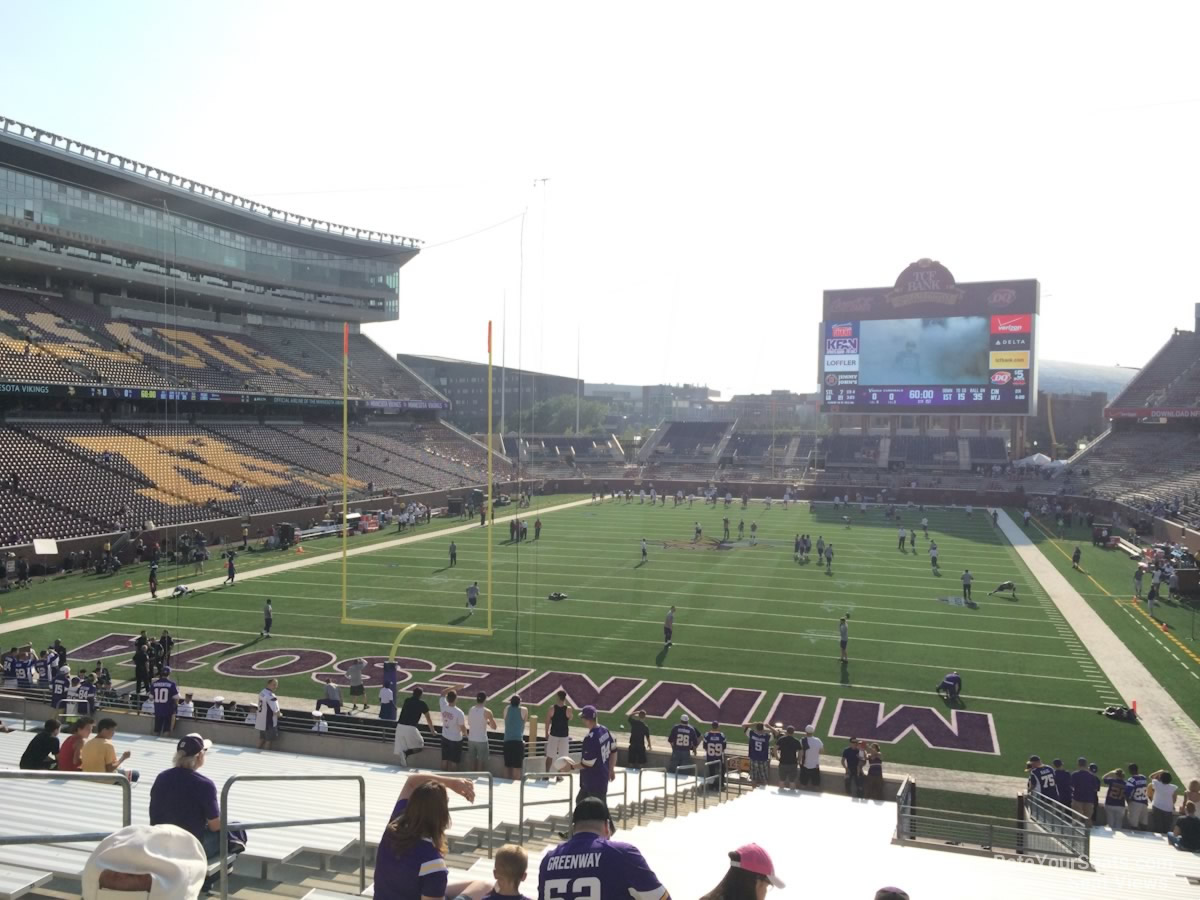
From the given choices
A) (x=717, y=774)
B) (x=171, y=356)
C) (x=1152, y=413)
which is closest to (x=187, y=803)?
(x=717, y=774)

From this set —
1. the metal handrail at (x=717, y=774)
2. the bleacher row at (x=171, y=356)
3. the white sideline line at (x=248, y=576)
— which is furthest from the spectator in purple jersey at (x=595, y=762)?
the bleacher row at (x=171, y=356)

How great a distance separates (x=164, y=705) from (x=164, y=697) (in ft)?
0.46

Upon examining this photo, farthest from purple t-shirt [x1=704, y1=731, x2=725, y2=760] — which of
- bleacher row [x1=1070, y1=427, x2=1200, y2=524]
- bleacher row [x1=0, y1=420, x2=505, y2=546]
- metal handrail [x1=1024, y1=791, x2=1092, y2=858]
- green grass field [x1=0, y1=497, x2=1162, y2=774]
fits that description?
bleacher row [x1=1070, y1=427, x2=1200, y2=524]

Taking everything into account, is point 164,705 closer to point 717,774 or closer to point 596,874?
point 717,774

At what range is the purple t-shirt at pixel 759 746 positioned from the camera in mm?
12008

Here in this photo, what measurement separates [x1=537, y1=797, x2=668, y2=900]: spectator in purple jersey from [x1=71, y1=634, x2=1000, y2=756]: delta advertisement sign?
1240 cm

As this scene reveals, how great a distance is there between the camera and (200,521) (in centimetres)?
3170

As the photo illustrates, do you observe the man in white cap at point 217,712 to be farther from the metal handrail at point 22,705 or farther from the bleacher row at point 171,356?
the bleacher row at point 171,356

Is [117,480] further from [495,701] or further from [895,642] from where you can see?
[895,642]

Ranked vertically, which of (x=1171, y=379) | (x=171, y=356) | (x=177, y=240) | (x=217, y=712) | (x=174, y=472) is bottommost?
(x=217, y=712)

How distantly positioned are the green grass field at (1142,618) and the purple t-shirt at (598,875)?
16.4 m

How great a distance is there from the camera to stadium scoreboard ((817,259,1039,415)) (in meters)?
53.9

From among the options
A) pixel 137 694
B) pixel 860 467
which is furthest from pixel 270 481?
pixel 860 467

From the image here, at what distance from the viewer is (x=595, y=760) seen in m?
8.23
